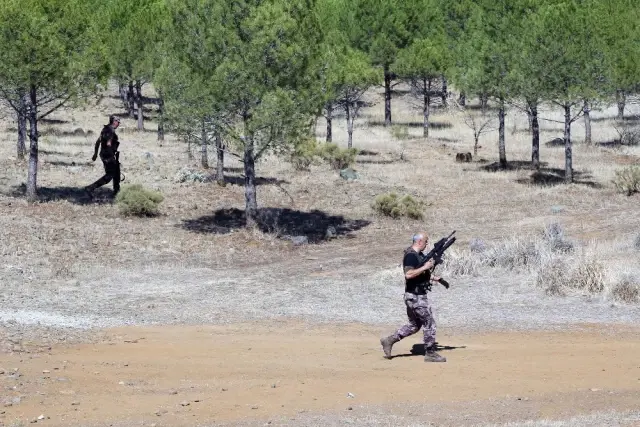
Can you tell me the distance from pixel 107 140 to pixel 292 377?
17.9m

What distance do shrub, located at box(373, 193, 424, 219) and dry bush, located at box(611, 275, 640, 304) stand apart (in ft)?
41.5

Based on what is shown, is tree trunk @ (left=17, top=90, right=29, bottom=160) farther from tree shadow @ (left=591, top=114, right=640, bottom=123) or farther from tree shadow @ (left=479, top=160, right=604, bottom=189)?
tree shadow @ (left=591, top=114, right=640, bottom=123)

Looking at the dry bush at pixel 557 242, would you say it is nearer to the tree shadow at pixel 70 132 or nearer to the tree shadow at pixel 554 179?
the tree shadow at pixel 554 179

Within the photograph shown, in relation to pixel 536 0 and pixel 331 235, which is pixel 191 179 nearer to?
pixel 331 235

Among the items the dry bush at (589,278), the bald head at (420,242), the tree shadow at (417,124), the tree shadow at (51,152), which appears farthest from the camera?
the tree shadow at (417,124)

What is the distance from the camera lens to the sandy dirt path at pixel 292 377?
10047mm

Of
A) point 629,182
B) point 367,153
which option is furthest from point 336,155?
point 629,182

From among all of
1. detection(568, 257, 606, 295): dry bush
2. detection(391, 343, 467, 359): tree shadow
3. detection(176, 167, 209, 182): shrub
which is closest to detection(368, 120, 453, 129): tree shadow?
detection(176, 167, 209, 182): shrub

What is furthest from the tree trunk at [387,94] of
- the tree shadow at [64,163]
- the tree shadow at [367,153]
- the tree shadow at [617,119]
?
the tree shadow at [64,163]

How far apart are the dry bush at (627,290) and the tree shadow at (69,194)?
16.2 meters

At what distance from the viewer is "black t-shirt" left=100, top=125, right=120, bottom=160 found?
27.7 m

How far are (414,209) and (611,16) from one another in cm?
2523

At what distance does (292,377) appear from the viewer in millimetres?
11422

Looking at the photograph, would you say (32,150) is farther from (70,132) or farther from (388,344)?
(70,132)
